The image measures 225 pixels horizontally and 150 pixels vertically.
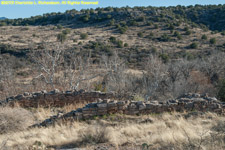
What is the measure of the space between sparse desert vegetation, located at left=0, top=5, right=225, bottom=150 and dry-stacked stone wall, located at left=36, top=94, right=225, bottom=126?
0.22 metres

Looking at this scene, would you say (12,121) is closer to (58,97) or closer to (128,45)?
(58,97)

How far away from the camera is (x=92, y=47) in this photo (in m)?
31.8

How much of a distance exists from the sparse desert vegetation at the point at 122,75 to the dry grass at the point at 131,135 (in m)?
0.02

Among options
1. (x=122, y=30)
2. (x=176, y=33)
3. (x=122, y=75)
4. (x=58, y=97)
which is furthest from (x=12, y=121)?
(x=176, y=33)

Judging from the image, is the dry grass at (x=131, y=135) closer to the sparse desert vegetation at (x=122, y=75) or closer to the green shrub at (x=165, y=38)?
the sparse desert vegetation at (x=122, y=75)

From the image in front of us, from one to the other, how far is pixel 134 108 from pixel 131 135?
1.93 metres

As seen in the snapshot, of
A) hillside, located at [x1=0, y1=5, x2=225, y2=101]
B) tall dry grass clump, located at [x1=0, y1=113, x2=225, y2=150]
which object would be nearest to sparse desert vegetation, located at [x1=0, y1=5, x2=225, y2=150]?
tall dry grass clump, located at [x1=0, y1=113, x2=225, y2=150]

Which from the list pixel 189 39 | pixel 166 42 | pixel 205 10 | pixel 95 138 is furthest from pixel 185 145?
pixel 205 10

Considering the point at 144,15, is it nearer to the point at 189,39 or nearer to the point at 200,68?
the point at 189,39

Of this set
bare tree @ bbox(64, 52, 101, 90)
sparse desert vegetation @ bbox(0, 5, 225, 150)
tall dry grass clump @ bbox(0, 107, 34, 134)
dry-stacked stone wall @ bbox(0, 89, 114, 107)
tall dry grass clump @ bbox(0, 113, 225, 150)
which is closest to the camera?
tall dry grass clump @ bbox(0, 113, 225, 150)

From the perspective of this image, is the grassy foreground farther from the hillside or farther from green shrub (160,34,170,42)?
green shrub (160,34,170,42)

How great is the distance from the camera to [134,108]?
755cm

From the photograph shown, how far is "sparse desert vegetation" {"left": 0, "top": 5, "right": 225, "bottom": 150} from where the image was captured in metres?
5.44

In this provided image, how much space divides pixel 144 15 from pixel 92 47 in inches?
910
